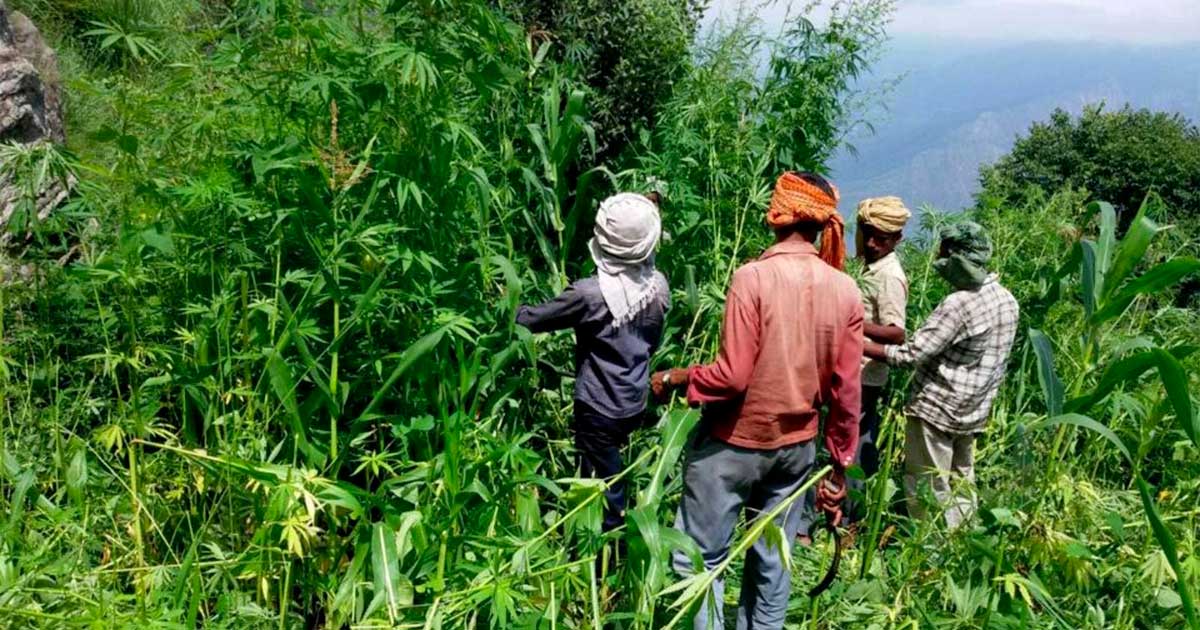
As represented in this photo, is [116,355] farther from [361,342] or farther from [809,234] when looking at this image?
[809,234]

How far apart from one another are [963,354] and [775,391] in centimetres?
140

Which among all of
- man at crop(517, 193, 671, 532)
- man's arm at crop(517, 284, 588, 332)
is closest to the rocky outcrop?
man's arm at crop(517, 284, 588, 332)

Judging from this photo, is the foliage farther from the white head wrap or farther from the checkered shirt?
the checkered shirt

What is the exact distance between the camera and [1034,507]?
2.27 metres

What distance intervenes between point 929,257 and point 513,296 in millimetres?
2705

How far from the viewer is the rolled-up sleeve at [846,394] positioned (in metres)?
2.67

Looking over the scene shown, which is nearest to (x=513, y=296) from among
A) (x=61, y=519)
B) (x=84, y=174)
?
(x=61, y=519)

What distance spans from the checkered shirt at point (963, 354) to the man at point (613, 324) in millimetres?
1162

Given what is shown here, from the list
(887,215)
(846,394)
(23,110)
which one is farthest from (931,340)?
(23,110)

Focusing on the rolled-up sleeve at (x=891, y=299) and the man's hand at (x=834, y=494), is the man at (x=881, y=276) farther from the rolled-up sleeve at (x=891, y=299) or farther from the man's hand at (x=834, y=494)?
the man's hand at (x=834, y=494)

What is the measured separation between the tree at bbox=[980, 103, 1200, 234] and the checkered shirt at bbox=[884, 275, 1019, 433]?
1283 centimetres

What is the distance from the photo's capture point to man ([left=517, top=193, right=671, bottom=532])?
9.72ft

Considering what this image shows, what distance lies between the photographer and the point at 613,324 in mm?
3035

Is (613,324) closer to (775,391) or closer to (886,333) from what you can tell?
(775,391)
